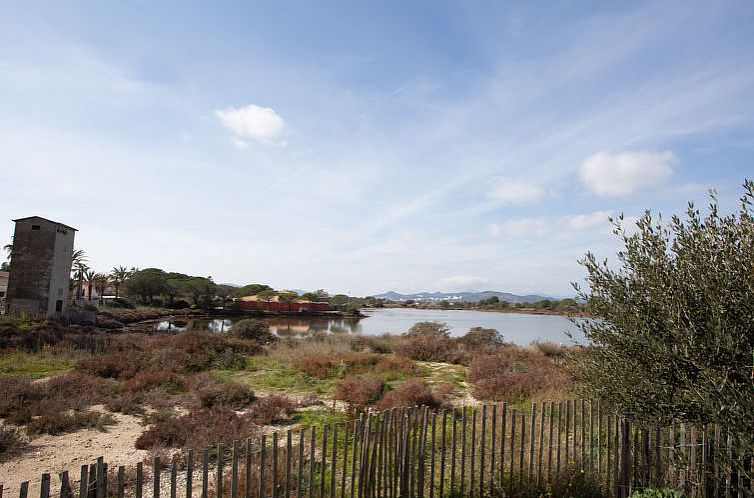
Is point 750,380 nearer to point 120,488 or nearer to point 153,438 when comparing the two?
point 120,488

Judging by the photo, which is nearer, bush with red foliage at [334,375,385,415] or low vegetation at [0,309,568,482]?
low vegetation at [0,309,568,482]

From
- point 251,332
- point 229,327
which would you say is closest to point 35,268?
point 229,327

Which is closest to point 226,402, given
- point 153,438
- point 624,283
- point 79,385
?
point 153,438

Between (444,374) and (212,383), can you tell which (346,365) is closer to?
(444,374)

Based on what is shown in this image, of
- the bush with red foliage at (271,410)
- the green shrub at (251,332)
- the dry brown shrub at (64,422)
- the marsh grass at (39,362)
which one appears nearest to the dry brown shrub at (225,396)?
the bush with red foliage at (271,410)

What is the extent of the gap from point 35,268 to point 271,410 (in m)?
36.7

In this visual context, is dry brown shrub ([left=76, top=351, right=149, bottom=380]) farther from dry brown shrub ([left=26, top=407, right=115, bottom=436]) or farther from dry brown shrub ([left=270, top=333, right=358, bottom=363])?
dry brown shrub ([left=270, top=333, right=358, bottom=363])

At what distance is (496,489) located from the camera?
20.4 ft

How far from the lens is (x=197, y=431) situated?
9438mm

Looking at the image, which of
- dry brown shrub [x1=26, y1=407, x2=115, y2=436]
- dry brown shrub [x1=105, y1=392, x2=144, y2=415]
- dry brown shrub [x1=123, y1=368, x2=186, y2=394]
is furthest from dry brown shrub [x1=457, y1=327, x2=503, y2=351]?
dry brown shrub [x1=26, y1=407, x2=115, y2=436]

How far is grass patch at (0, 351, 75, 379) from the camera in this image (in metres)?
15.7

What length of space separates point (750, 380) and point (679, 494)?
1551 millimetres

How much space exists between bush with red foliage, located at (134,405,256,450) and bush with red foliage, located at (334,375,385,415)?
3.25 metres

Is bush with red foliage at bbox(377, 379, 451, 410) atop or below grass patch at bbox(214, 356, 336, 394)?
atop
